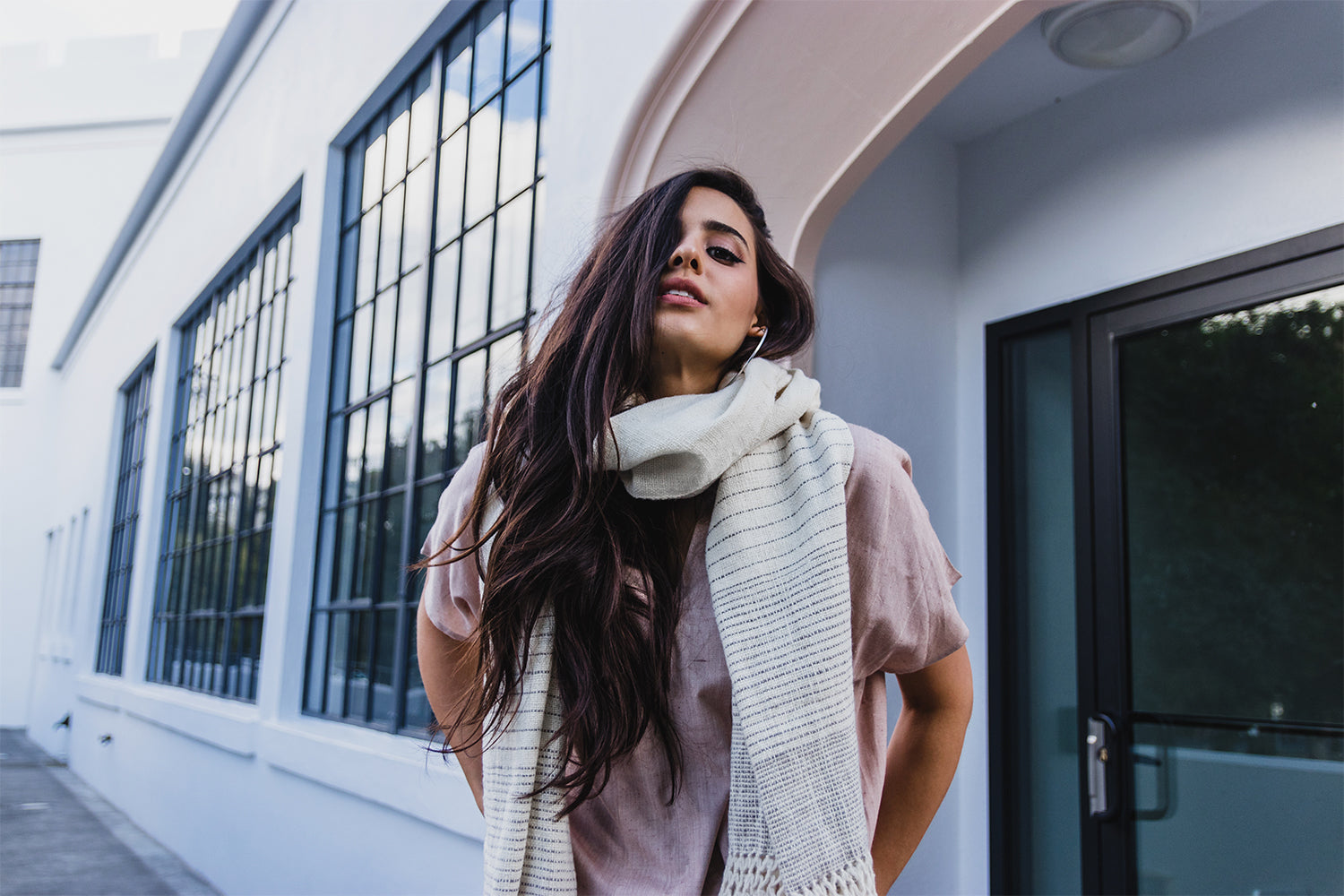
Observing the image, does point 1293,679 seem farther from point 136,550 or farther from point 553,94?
point 136,550

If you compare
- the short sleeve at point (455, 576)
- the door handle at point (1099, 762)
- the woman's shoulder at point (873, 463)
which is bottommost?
the door handle at point (1099, 762)

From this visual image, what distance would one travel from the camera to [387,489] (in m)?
4.04

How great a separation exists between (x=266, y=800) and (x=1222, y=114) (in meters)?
4.61

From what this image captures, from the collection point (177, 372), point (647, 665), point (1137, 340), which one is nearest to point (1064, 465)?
point (1137, 340)

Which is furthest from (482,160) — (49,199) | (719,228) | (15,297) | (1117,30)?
(15,297)

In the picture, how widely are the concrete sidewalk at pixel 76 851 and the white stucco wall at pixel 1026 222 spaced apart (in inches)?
172

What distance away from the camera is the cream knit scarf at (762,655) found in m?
1.07

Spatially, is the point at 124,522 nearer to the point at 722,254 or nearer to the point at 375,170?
the point at 375,170

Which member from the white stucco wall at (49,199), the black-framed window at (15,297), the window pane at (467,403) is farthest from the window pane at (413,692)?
the black-framed window at (15,297)

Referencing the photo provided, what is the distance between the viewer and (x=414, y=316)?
4047 mm

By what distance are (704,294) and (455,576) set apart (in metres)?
0.49

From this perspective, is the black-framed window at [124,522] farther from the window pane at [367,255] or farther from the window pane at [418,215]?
the window pane at [418,215]

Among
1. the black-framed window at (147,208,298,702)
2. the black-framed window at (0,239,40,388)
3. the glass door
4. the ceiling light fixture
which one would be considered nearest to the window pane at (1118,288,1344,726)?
the glass door

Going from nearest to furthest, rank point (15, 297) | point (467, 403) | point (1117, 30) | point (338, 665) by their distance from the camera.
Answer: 1. point (1117, 30)
2. point (467, 403)
3. point (338, 665)
4. point (15, 297)
